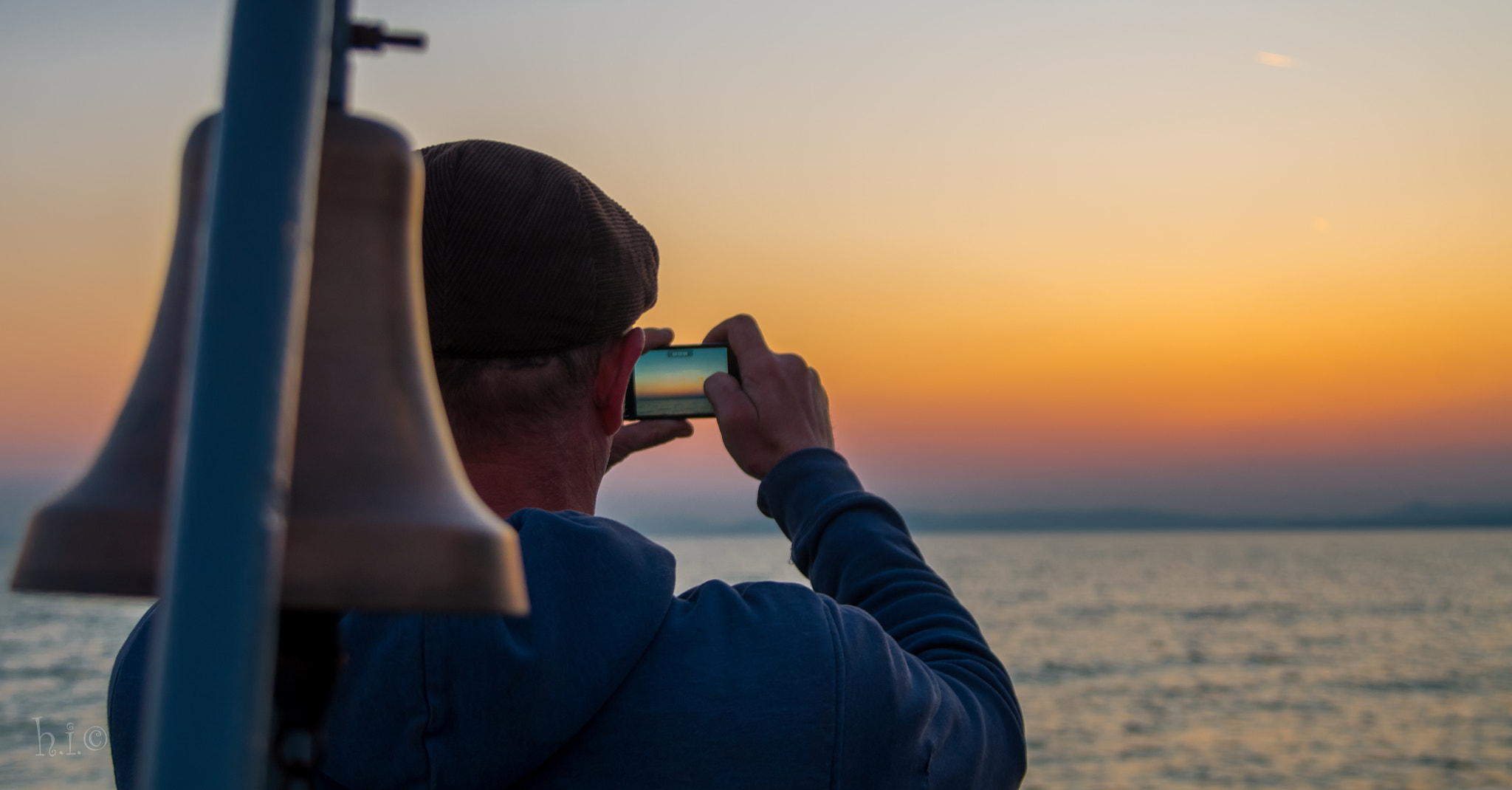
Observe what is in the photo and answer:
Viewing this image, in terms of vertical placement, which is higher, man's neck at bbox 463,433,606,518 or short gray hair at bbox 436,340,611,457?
short gray hair at bbox 436,340,611,457

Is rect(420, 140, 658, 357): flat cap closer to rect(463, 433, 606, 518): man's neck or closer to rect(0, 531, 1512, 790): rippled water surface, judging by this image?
rect(463, 433, 606, 518): man's neck

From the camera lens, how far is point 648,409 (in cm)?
242

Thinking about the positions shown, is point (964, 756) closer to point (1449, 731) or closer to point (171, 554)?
point (171, 554)

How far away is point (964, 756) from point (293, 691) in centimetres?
133

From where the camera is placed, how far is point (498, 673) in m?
1.48

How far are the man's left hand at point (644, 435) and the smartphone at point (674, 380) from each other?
0.02 m

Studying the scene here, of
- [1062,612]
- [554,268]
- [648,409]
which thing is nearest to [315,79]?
[554,268]

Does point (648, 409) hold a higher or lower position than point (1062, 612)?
higher

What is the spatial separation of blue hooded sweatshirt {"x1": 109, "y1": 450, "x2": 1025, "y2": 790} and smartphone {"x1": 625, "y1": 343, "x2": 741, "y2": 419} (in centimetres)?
71

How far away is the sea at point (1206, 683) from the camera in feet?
54.5

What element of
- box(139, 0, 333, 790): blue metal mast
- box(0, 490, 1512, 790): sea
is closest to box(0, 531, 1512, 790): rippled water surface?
box(0, 490, 1512, 790): sea

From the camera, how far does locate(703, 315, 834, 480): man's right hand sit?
7.20ft

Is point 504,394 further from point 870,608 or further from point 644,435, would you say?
point 870,608

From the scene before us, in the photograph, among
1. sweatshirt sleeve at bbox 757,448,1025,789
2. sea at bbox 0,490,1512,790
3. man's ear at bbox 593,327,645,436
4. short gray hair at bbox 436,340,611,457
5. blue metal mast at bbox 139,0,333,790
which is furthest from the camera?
sea at bbox 0,490,1512,790
